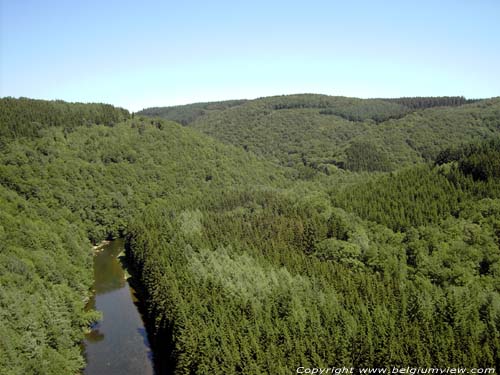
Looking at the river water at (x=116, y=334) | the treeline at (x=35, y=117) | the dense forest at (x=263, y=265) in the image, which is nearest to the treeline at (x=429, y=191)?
the dense forest at (x=263, y=265)

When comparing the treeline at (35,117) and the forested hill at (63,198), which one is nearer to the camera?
the forested hill at (63,198)

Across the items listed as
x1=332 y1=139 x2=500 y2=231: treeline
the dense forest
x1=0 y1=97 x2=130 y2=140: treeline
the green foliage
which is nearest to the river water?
the dense forest

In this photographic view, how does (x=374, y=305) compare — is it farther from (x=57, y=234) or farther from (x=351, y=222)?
(x=57, y=234)

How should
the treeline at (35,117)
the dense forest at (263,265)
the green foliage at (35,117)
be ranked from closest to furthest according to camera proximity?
the dense forest at (263,265), the green foliage at (35,117), the treeline at (35,117)

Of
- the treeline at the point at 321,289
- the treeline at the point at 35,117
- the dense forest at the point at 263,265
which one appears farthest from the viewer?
the treeline at the point at 35,117

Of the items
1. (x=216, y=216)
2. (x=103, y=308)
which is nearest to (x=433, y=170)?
(x=216, y=216)

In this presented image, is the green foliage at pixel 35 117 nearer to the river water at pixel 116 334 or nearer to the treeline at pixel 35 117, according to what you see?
the treeline at pixel 35 117

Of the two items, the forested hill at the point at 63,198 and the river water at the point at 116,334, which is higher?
the forested hill at the point at 63,198
